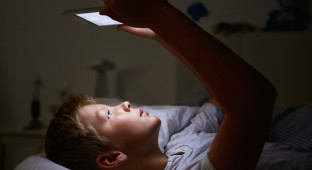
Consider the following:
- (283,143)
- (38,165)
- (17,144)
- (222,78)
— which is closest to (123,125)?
(38,165)

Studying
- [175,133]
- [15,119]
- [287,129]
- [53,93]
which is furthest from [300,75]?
[15,119]

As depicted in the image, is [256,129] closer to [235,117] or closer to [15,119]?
[235,117]

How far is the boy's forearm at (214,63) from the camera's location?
479mm

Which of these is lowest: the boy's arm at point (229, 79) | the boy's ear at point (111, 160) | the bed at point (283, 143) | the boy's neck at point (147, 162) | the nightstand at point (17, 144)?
the nightstand at point (17, 144)

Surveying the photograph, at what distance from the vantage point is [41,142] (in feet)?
6.45

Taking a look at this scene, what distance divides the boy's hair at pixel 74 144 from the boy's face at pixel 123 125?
3 cm

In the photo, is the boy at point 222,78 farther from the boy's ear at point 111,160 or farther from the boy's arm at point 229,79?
the boy's ear at point 111,160

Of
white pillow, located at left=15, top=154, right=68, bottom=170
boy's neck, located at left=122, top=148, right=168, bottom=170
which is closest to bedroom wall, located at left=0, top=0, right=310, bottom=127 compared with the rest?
boy's neck, located at left=122, top=148, right=168, bottom=170

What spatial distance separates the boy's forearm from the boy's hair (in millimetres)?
482

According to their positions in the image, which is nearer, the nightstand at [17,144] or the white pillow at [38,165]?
the white pillow at [38,165]

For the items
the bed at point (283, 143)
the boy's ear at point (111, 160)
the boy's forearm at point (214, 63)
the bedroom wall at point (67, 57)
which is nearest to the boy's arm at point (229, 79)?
the boy's forearm at point (214, 63)

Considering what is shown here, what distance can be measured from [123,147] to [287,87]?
4.58 ft

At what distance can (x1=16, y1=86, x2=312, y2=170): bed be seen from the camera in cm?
75

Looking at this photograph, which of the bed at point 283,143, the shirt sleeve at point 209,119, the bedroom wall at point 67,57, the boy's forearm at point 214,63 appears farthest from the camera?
the bedroom wall at point 67,57
